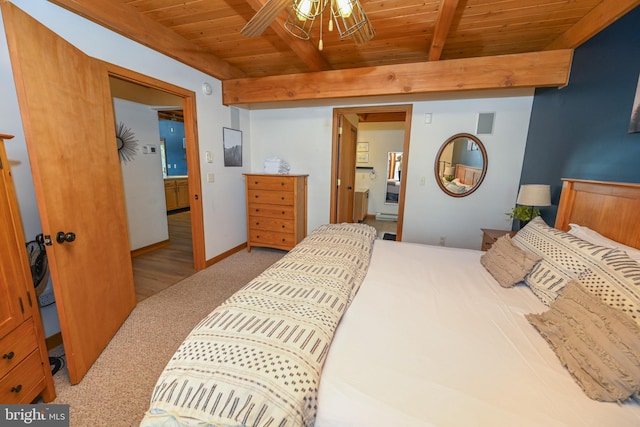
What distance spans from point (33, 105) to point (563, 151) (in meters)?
3.64

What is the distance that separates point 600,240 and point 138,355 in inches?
116

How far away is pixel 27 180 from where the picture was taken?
1637mm

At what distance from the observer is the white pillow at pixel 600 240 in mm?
1263

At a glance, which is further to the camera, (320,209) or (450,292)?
(320,209)

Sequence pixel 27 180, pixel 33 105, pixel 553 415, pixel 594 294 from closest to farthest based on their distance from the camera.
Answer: pixel 553 415 < pixel 594 294 < pixel 33 105 < pixel 27 180

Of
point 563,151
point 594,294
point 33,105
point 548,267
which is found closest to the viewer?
point 594,294

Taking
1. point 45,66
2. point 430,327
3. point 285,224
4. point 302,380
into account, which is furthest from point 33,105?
point 285,224

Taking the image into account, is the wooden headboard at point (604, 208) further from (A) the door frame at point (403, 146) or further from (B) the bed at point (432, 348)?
(A) the door frame at point (403, 146)

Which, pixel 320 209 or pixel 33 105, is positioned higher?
pixel 33 105

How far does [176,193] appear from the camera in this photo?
643 centimetres

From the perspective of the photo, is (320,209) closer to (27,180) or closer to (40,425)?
(27,180)

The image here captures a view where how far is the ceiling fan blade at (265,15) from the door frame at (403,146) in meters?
2.27

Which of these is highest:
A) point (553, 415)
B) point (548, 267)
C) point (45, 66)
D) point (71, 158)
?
point (45, 66)

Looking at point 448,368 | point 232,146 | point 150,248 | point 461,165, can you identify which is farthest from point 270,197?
point 448,368
